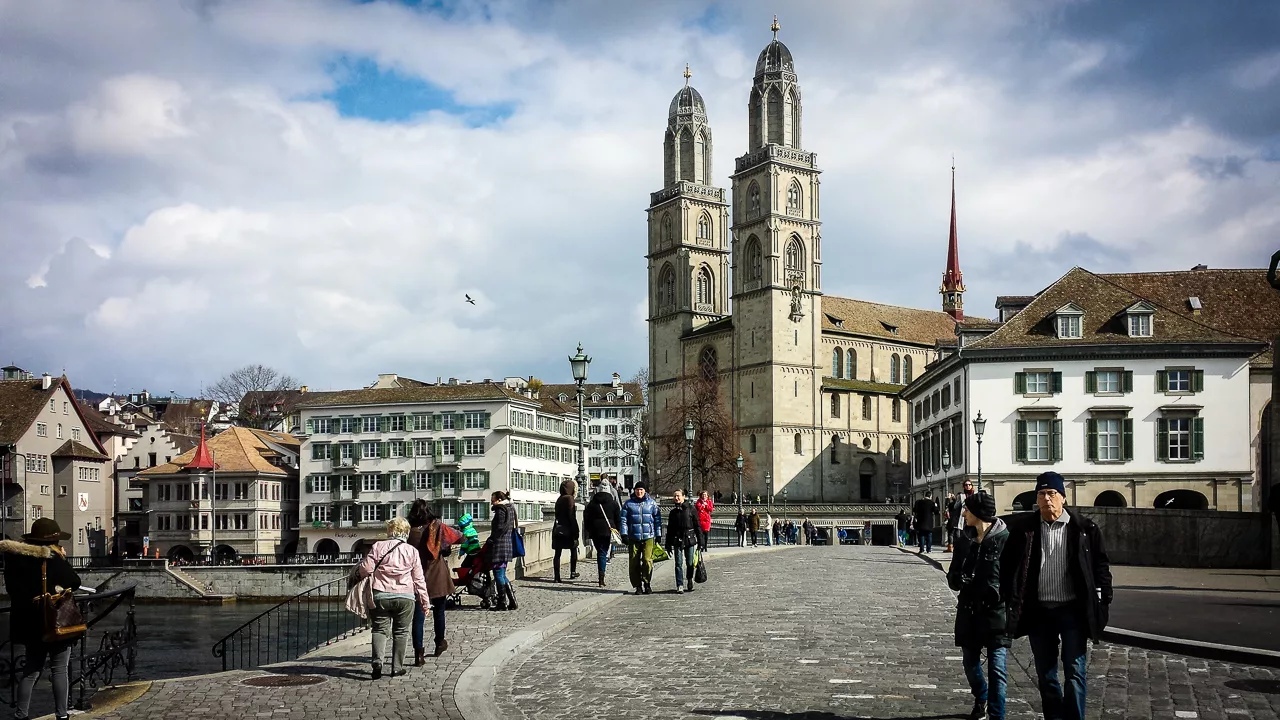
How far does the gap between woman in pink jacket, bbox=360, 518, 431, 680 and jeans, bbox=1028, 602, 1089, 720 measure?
6.27 meters

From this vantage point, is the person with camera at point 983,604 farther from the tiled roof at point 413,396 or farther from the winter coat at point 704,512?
the tiled roof at point 413,396

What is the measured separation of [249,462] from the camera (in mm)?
95750

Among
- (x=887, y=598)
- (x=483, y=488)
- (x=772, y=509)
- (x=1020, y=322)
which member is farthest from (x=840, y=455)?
(x=887, y=598)

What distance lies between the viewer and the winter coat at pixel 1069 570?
938 centimetres

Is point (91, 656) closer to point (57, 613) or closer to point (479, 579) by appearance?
point (57, 613)

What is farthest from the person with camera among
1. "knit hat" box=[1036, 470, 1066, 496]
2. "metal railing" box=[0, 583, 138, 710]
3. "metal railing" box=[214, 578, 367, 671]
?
"metal railing" box=[214, 578, 367, 671]

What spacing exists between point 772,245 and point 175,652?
75.3 meters

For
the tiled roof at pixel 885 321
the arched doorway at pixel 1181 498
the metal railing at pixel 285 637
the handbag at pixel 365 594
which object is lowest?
the metal railing at pixel 285 637

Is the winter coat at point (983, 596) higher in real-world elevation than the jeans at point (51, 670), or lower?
higher

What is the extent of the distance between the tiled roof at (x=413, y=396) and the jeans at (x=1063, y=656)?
85772mm

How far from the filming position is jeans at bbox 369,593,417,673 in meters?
13.5

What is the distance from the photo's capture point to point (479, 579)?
21906mm

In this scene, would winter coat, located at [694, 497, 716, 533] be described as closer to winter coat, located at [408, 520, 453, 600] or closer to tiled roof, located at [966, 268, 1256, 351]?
winter coat, located at [408, 520, 453, 600]

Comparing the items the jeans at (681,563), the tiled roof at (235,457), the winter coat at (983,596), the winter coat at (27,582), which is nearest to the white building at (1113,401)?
the jeans at (681,563)
